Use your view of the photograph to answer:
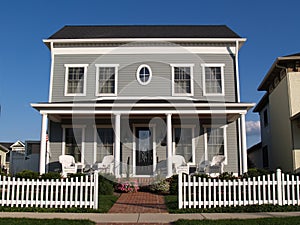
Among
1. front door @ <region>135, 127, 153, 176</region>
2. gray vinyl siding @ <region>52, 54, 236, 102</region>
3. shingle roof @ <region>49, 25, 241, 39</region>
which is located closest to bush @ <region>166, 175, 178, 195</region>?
front door @ <region>135, 127, 153, 176</region>

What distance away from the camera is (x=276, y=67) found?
58.9 ft

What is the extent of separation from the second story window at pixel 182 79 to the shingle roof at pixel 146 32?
67.2 inches

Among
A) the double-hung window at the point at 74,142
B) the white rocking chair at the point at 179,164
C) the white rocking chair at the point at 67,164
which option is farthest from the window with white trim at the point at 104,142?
the white rocking chair at the point at 179,164

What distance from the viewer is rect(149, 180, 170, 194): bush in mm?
12016

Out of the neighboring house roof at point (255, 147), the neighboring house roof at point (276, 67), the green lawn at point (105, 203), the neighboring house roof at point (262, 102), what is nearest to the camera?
the green lawn at point (105, 203)

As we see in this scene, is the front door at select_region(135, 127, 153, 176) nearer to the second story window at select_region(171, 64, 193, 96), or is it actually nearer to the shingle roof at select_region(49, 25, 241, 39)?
the second story window at select_region(171, 64, 193, 96)

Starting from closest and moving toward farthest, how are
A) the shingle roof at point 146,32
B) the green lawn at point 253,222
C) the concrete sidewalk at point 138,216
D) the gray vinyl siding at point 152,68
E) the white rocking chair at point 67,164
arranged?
the green lawn at point 253,222
the concrete sidewalk at point 138,216
the white rocking chair at point 67,164
the gray vinyl siding at point 152,68
the shingle roof at point 146,32

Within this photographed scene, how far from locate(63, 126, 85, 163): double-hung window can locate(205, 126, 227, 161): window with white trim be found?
6.07 meters

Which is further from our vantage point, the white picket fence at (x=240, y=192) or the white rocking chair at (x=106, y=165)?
the white rocking chair at (x=106, y=165)

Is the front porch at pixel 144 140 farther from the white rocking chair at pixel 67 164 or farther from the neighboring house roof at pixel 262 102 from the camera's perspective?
the neighboring house roof at pixel 262 102

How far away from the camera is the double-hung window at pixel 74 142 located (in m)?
16.6

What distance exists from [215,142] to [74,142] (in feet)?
22.6

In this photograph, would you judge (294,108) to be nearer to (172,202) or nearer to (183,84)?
(183,84)

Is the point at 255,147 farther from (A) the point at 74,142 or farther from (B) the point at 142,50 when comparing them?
(A) the point at 74,142
